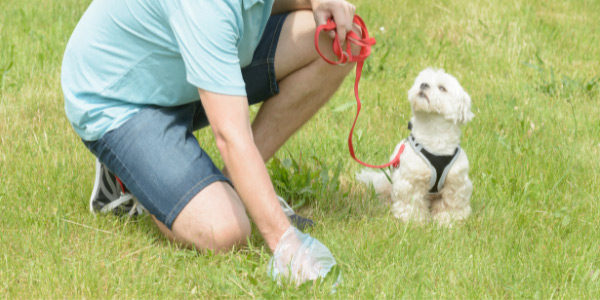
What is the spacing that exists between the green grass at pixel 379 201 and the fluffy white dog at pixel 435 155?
0.48 ft

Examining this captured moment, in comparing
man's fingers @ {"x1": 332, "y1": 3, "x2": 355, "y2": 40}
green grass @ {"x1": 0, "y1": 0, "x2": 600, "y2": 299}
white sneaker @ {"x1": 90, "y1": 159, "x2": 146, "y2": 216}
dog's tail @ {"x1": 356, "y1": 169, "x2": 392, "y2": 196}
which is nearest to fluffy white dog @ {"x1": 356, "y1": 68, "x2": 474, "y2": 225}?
green grass @ {"x1": 0, "y1": 0, "x2": 600, "y2": 299}

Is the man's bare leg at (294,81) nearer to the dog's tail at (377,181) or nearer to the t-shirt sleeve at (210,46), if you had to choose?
the dog's tail at (377,181)

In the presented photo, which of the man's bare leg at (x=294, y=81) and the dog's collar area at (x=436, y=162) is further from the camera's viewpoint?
the man's bare leg at (x=294, y=81)

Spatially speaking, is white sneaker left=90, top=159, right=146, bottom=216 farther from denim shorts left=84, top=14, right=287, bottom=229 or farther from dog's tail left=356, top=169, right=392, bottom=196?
dog's tail left=356, top=169, right=392, bottom=196

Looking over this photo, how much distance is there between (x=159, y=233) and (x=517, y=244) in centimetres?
157

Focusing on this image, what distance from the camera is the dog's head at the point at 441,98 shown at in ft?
11.4

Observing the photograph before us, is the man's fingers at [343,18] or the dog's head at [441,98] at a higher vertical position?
the man's fingers at [343,18]

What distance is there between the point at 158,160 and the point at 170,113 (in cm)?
29

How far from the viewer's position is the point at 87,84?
3318mm

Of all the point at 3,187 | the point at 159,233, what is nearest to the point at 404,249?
the point at 159,233

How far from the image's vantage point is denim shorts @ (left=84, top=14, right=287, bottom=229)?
3.19 metres

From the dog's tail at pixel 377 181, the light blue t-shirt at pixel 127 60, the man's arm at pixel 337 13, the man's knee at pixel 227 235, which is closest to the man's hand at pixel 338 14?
the man's arm at pixel 337 13

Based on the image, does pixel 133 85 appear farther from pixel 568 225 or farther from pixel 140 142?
pixel 568 225

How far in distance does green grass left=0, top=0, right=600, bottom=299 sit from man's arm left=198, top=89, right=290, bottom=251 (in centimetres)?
28
